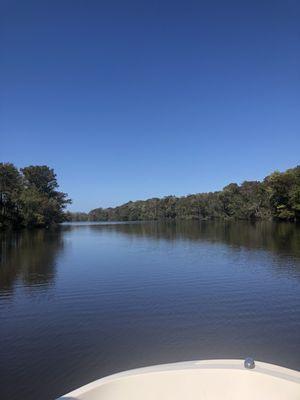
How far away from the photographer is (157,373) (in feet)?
14.3

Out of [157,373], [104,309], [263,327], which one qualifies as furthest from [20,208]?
[157,373]

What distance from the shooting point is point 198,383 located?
4.31 metres

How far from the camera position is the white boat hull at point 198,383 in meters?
4.10

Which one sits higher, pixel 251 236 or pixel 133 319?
pixel 251 236

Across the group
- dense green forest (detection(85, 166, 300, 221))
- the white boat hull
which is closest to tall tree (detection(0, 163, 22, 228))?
dense green forest (detection(85, 166, 300, 221))

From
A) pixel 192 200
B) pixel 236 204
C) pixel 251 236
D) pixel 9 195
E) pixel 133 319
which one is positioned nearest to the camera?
pixel 133 319

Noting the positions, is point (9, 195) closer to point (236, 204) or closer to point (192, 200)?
point (236, 204)

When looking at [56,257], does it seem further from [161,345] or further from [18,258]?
[161,345]

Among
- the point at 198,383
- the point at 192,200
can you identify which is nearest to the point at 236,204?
the point at 192,200

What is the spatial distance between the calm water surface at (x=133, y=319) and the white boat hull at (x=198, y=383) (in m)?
3.51

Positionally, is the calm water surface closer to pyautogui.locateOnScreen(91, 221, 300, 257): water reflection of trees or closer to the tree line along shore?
pyautogui.locateOnScreen(91, 221, 300, 257): water reflection of trees

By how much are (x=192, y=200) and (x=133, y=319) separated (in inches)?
5340

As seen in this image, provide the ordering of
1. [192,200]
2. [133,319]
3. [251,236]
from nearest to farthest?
[133,319], [251,236], [192,200]

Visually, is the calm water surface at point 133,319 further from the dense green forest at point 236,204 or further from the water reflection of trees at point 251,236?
the dense green forest at point 236,204
